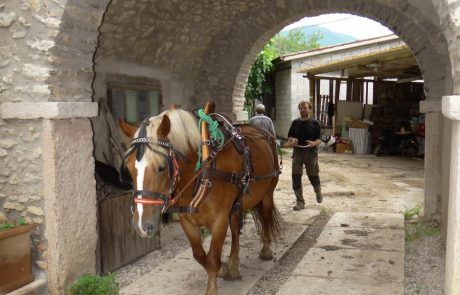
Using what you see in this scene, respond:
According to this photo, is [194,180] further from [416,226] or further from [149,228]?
[416,226]

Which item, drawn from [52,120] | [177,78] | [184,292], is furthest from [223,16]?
[184,292]

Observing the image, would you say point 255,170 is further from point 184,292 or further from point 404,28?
Answer: point 404,28

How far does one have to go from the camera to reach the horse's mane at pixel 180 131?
312cm

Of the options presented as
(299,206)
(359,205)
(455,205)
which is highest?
(455,205)

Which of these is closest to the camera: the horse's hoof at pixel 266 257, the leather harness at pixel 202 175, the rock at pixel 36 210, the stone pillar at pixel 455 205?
the stone pillar at pixel 455 205

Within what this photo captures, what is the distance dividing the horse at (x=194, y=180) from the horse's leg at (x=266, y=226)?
39cm

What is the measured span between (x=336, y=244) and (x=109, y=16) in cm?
395

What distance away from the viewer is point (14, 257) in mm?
3553

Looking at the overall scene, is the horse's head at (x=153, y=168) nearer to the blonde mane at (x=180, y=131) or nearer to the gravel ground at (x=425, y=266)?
the blonde mane at (x=180, y=131)

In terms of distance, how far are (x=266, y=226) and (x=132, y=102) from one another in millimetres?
2647

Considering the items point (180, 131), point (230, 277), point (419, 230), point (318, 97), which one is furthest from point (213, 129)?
point (318, 97)

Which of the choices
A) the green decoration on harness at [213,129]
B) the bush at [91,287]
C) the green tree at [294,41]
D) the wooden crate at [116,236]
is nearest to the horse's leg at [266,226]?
the wooden crate at [116,236]

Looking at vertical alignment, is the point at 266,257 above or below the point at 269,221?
below

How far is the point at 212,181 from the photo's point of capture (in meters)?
3.43
